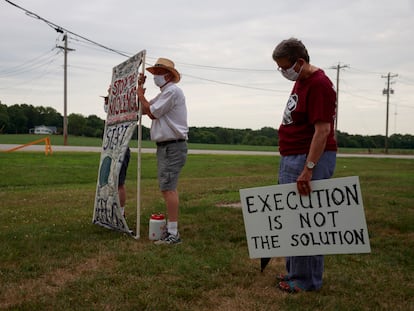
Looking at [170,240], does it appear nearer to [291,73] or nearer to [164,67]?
[164,67]

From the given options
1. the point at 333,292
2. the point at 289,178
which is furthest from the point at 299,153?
the point at 333,292

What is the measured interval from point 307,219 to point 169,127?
206 cm

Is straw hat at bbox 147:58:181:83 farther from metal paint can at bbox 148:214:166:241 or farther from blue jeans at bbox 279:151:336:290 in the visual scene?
blue jeans at bbox 279:151:336:290

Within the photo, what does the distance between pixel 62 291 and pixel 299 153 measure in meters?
2.11

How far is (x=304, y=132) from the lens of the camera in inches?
133

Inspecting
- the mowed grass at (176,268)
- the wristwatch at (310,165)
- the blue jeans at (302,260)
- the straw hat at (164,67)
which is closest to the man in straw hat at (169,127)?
the straw hat at (164,67)

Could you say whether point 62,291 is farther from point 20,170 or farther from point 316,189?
point 20,170

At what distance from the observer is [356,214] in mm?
3303

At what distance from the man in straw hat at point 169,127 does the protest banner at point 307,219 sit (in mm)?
1434

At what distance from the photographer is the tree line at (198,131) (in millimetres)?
65637

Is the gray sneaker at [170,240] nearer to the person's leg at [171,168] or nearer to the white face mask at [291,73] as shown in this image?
the person's leg at [171,168]

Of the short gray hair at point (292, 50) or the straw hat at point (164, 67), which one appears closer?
the short gray hair at point (292, 50)

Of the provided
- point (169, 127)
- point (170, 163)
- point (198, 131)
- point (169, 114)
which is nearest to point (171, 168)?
point (170, 163)

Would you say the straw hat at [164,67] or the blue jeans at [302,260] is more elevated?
the straw hat at [164,67]
